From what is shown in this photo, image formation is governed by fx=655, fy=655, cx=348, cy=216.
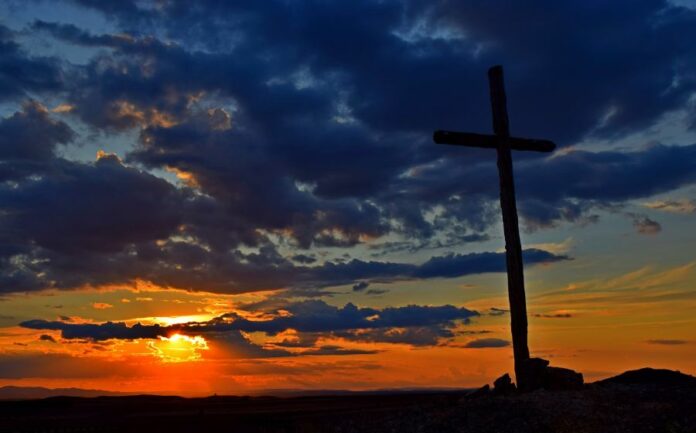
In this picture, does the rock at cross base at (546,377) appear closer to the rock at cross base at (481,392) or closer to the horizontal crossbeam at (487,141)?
the rock at cross base at (481,392)

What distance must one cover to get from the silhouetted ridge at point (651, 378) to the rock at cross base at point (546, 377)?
2153 millimetres

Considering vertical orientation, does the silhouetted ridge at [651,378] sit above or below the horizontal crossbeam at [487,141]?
below

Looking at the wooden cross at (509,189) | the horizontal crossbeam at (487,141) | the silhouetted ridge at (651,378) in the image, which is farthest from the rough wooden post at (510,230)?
the silhouetted ridge at (651,378)

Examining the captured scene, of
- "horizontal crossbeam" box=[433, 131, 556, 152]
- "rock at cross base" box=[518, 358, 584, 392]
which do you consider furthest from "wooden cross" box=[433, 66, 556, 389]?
"rock at cross base" box=[518, 358, 584, 392]

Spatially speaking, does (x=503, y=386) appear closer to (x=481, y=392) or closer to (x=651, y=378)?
(x=481, y=392)

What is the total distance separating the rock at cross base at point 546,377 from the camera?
19.7 m

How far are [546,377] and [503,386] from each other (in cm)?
132

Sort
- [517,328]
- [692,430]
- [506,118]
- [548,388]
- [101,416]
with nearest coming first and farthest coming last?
[692,430] → [548,388] → [517,328] → [506,118] → [101,416]

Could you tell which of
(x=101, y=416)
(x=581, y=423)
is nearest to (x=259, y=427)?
(x=581, y=423)

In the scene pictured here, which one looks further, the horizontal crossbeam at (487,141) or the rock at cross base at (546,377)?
the horizontal crossbeam at (487,141)

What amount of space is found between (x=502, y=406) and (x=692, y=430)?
4.49 meters

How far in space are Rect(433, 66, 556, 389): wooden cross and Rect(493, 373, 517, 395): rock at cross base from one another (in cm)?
28

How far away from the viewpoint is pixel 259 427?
1032 inches

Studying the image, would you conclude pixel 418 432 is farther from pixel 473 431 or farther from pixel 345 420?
pixel 345 420
